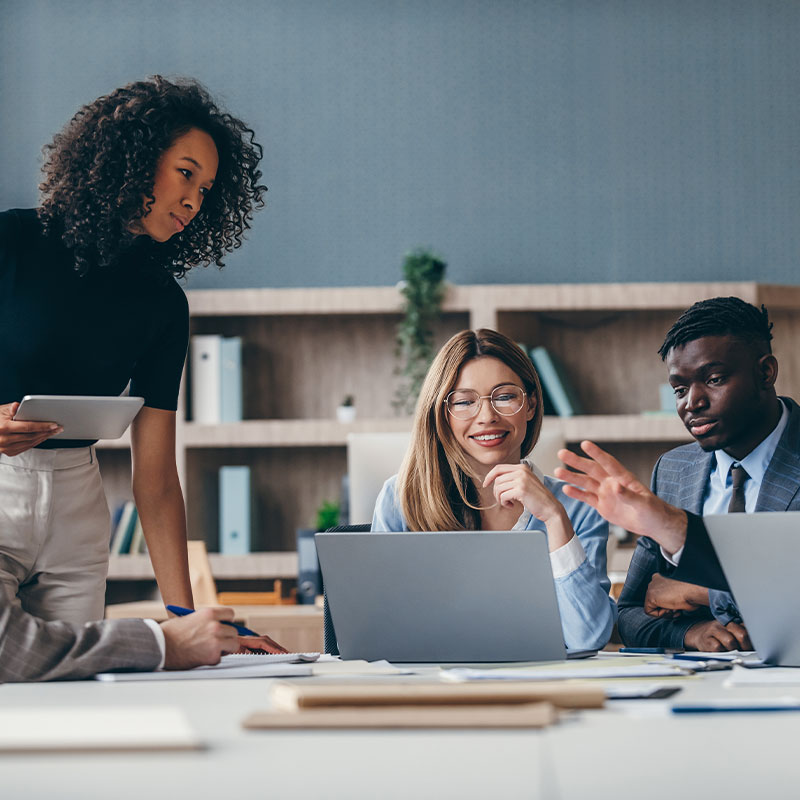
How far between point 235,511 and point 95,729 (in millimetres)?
2978

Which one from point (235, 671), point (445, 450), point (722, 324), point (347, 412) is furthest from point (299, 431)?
point (235, 671)

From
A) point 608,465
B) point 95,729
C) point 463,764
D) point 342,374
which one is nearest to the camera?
point 463,764

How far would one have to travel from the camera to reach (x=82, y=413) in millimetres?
1642

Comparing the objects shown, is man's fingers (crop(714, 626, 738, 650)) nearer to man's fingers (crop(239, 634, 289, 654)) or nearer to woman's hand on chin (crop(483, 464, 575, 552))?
woman's hand on chin (crop(483, 464, 575, 552))

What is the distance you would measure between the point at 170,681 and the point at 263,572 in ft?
8.48

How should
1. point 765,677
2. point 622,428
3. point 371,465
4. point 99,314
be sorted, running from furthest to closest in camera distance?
point 622,428 → point 371,465 → point 99,314 → point 765,677

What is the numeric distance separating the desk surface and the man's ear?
1.05 m

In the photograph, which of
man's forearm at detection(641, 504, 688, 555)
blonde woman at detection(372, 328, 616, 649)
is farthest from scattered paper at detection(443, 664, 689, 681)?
blonde woman at detection(372, 328, 616, 649)

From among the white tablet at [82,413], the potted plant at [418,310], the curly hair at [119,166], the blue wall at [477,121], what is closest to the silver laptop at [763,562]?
the white tablet at [82,413]

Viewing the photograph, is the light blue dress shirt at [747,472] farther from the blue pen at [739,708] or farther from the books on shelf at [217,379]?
the books on shelf at [217,379]

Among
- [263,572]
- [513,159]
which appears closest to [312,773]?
[263,572]

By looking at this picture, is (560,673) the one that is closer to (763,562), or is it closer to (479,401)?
(763,562)

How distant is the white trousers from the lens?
1.69 metres

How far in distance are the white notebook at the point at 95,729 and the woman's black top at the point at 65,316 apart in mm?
837
